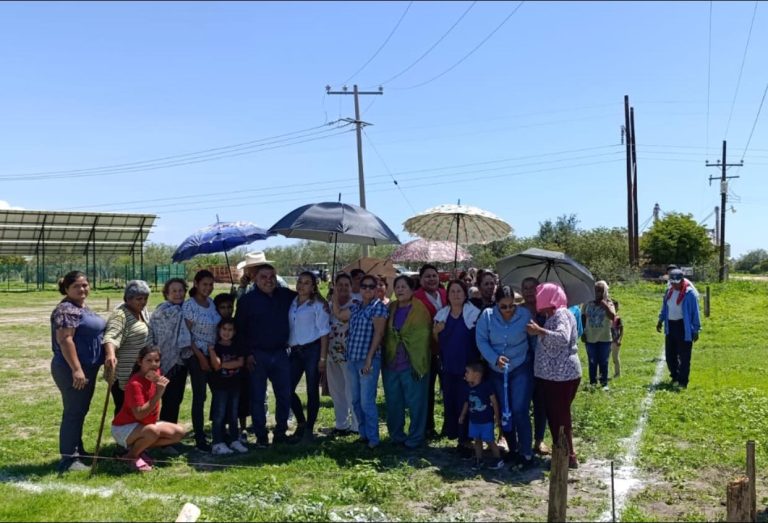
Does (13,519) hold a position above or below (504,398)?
below

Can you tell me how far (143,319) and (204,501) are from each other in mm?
2105

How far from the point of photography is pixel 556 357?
6137 millimetres

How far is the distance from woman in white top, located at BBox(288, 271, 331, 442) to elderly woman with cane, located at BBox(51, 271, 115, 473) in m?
1.83

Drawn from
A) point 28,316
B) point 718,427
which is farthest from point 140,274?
point 718,427

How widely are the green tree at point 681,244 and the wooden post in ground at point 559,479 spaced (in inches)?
1538

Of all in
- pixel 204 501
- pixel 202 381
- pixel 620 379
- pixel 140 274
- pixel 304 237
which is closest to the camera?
pixel 204 501

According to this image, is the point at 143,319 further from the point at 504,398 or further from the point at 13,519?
the point at 504,398

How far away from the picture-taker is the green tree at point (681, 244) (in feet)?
132

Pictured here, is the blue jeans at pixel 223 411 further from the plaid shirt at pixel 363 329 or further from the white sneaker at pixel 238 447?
the plaid shirt at pixel 363 329

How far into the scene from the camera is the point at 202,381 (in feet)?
22.5

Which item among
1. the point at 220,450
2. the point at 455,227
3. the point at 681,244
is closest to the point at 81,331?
the point at 220,450

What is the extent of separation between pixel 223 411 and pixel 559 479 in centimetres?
369

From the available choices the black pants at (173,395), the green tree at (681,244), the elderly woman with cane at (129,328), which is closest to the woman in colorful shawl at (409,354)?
the black pants at (173,395)

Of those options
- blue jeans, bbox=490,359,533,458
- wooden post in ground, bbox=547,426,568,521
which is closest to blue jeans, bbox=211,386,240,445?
blue jeans, bbox=490,359,533,458
